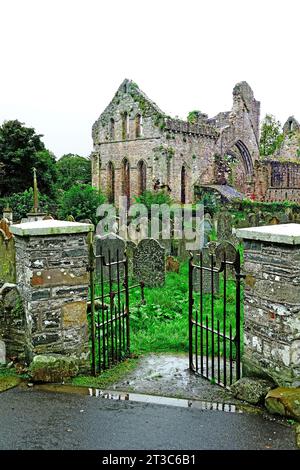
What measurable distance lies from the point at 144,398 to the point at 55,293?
174 centimetres

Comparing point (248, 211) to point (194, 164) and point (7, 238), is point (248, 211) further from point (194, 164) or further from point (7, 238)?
point (7, 238)

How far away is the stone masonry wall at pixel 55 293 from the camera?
21.1 feet

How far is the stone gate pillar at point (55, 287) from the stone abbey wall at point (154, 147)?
77.2 ft

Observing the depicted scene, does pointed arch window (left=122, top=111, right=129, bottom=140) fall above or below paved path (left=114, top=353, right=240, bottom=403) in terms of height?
above

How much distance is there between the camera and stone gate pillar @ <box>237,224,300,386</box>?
17.8 feet

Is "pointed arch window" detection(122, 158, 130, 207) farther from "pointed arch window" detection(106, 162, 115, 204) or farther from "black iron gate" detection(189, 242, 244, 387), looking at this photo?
"black iron gate" detection(189, 242, 244, 387)

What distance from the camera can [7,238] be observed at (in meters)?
8.94

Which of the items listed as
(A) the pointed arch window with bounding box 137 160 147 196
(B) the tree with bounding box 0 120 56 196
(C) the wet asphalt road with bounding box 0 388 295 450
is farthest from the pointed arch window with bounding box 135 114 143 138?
(C) the wet asphalt road with bounding box 0 388 295 450

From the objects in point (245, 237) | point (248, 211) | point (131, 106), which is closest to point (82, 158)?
point (131, 106)

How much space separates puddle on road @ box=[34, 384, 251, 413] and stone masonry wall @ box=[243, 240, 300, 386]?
1.92 feet

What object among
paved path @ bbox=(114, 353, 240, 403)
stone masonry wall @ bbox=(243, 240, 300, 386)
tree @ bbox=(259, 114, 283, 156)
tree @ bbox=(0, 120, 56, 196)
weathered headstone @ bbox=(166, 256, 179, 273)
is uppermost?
tree @ bbox=(259, 114, 283, 156)

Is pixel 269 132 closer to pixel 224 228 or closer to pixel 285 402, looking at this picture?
pixel 224 228

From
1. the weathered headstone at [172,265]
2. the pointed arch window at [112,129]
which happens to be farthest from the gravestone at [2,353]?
the pointed arch window at [112,129]

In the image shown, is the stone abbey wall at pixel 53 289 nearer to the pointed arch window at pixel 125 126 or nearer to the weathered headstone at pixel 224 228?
the weathered headstone at pixel 224 228
